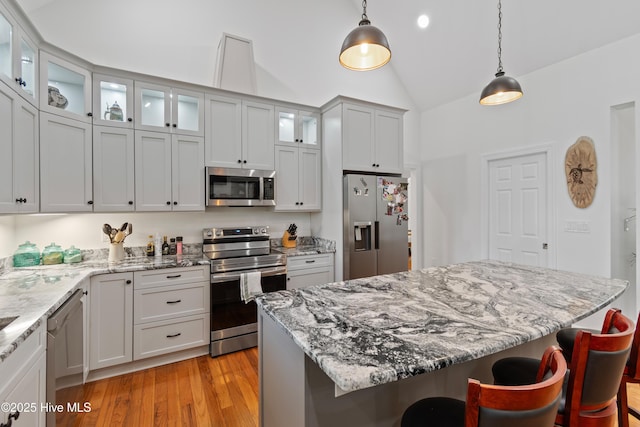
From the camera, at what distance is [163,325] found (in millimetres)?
2672

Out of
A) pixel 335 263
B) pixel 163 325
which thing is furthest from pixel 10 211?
pixel 335 263

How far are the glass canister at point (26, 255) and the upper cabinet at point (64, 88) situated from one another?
1151 millimetres

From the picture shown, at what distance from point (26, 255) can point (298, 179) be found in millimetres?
2594

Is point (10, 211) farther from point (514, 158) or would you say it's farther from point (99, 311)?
point (514, 158)

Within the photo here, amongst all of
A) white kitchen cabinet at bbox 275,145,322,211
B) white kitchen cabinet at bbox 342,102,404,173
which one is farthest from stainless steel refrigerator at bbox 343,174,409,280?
white kitchen cabinet at bbox 275,145,322,211

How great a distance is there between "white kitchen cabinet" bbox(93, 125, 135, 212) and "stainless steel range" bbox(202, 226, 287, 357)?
87 centimetres

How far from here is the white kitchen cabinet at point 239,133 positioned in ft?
10.3

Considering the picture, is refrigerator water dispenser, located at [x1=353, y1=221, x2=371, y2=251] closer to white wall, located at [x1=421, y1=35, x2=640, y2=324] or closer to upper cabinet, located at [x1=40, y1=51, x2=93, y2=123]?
white wall, located at [x1=421, y1=35, x2=640, y2=324]

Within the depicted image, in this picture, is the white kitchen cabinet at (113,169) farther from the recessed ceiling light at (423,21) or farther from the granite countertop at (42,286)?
the recessed ceiling light at (423,21)

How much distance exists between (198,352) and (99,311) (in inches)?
37.7

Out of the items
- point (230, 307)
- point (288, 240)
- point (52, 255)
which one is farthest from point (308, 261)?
point (52, 255)

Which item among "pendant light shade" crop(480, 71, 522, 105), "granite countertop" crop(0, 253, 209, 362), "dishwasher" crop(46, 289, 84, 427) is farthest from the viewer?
"pendant light shade" crop(480, 71, 522, 105)

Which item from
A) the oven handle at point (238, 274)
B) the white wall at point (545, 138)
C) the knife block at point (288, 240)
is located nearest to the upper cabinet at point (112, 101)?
the oven handle at point (238, 274)

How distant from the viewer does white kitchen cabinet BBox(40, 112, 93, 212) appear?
2.30 metres
